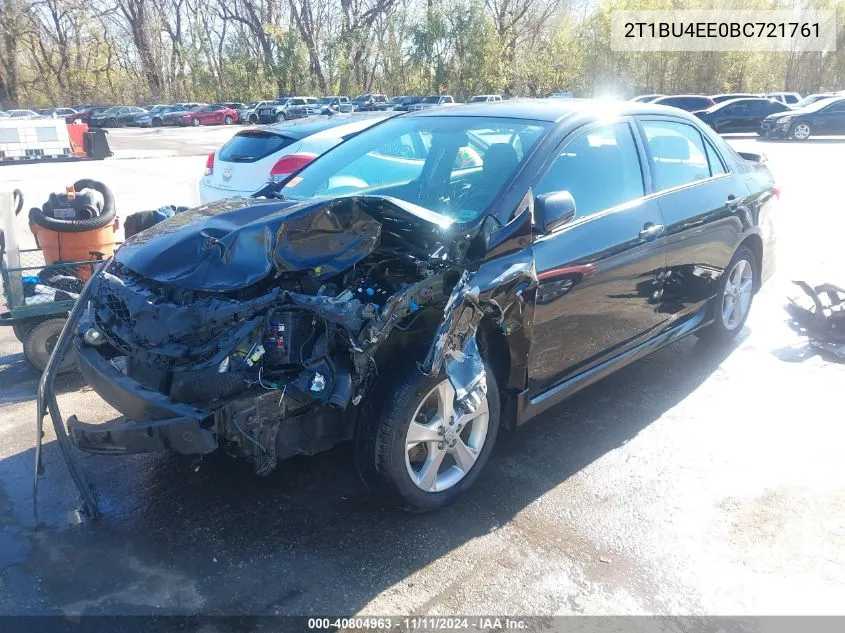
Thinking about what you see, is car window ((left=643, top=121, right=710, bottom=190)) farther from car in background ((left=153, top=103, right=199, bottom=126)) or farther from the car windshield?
car in background ((left=153, top=103, right=199, bottom=126))

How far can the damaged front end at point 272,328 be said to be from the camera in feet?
8.77

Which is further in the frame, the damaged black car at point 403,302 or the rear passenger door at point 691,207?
the rear passenger door at point 691,207

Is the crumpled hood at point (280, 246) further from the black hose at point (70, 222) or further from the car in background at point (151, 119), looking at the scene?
the car in background at point (151, 119)

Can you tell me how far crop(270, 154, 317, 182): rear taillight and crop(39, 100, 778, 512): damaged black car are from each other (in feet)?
10.5

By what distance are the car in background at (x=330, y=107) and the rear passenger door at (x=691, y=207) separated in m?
35.8

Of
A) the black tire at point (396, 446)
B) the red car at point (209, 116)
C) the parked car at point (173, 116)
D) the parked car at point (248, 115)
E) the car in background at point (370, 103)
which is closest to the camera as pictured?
the black tire at point (396, 446)

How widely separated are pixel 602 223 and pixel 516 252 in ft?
2.47

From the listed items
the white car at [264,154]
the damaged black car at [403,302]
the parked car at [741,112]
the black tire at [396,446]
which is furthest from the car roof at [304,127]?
the parked car at [741,112]

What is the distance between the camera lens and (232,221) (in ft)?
10.5

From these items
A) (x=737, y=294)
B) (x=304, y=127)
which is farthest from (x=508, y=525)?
(x=304, y=127)

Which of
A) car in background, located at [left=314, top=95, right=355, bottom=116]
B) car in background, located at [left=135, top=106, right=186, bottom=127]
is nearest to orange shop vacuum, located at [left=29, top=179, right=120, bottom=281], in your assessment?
car in background, located at [left=314, top=95, right=355, bottom=116]

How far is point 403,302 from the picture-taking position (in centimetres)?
283

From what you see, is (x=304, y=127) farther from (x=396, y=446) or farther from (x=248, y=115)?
(x=248, y=115)

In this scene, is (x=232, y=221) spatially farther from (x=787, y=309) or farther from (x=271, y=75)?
(x=271, y=75)
